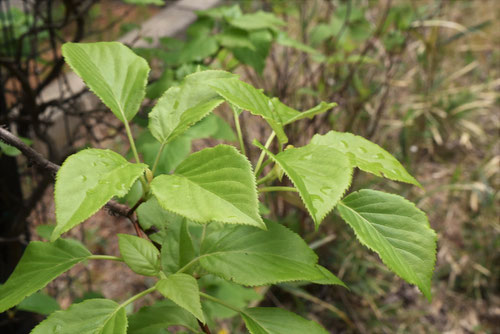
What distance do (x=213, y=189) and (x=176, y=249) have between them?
8.5 inches

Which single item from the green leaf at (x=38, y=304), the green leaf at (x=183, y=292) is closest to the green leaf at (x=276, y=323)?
the green leaf at (x=183, y=292)

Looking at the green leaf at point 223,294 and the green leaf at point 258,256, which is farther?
the green leaf at point 223,294

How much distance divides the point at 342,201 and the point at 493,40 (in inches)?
183

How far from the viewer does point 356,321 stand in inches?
101

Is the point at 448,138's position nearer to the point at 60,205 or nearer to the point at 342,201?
the point at 342,201

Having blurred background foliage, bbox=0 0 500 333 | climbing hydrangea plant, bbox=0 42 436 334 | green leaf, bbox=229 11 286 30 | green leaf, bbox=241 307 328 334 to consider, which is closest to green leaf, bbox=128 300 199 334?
climbing hydrangea plant, bbox=0 42 436 334

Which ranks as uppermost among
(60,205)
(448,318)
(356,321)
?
(60,205)

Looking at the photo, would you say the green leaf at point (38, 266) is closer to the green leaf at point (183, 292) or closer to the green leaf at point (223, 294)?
the green leaf at point (183, 292)

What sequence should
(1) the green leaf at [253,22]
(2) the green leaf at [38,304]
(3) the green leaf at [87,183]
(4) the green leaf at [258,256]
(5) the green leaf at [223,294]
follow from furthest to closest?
1. (1) the green leaf at [253,22]
2. (5) the green leaf at [223,294]
3. (2) the green leaf at [38,304]
4. (4) the green leaf at [258,256]
5. (3) the green leaf at [87,183]

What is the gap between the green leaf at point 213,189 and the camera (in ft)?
1.69

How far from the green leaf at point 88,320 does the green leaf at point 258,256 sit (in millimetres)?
126

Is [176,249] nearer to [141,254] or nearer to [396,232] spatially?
[141,254]

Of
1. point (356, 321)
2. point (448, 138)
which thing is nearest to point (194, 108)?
point (356, 321)

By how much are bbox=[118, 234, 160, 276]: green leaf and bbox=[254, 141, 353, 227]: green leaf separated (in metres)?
0.24
